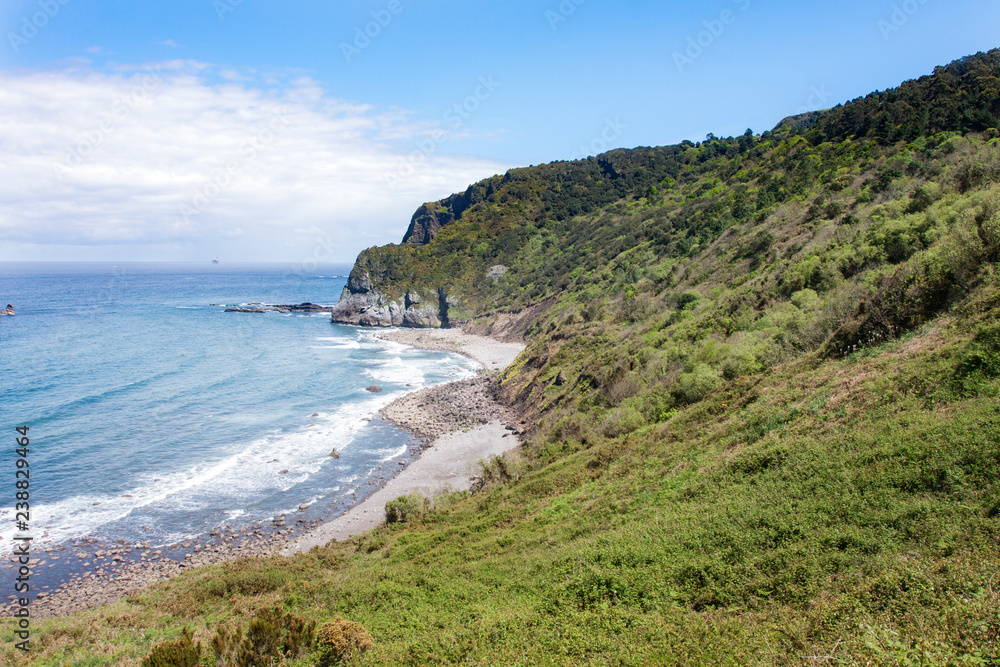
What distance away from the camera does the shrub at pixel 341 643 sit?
32.9ft

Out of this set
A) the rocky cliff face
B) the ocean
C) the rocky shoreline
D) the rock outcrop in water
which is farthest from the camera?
the rock outcrop in water

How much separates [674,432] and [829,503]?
8405 mm

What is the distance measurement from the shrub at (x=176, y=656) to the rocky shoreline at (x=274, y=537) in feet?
45.1

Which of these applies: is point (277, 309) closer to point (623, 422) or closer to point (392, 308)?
point (392, 308)

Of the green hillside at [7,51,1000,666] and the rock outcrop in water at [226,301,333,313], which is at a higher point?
the rock outcrop in water at [226,301,333,313]

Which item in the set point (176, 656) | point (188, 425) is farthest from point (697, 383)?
point (188, 425)

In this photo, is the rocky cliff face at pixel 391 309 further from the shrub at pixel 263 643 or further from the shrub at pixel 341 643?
the shrub at pixel 341 643

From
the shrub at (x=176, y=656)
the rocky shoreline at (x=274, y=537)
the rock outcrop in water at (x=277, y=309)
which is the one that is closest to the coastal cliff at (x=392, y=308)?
the rock outcrop in water at (x=277, y=309)

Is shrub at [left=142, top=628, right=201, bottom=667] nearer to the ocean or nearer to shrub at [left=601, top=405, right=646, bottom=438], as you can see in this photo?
shrub at [left=601, top=405, right=646, bottom=438]

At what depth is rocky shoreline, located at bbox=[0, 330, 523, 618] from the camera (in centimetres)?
2138

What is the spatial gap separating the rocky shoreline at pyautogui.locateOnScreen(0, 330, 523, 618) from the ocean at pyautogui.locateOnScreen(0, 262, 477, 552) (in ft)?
3.19

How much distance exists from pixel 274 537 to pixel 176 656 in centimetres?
1651

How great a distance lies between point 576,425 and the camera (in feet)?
89.7

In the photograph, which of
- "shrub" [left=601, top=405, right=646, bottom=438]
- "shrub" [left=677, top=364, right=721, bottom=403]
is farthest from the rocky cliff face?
"shrub" [left=677, top=364, right=721, bottom=403]
